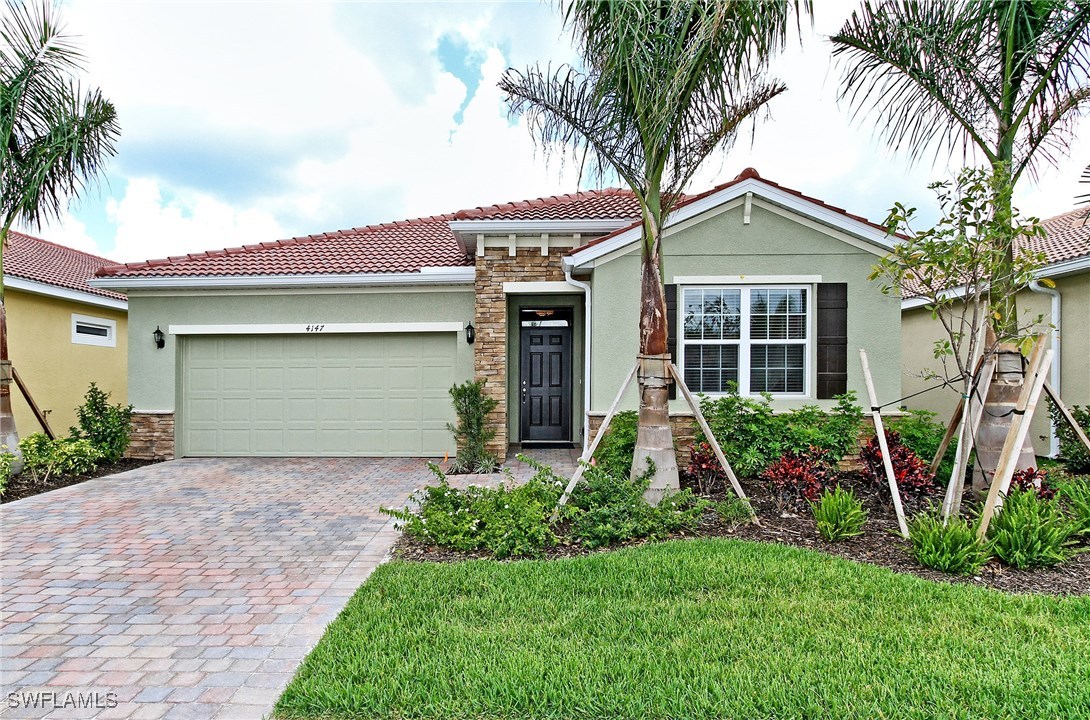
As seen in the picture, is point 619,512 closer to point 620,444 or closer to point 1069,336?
point 620,444

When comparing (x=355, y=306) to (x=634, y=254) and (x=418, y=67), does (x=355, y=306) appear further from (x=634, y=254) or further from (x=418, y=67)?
(x=634, y=254)

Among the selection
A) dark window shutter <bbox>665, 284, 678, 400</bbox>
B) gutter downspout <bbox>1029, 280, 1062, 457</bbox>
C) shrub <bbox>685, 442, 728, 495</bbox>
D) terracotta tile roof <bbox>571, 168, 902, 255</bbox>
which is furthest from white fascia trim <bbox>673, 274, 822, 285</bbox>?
gutter downspout <bbox>1029, 280, 1062, 457</bbox>

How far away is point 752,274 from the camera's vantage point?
8.25 metres

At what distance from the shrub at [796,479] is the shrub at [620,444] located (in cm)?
169

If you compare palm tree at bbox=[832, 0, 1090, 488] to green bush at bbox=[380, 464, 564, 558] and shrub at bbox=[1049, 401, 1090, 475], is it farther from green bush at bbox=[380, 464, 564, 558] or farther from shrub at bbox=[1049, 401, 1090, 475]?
green bush at bbox=[380, 464, 564, 558]

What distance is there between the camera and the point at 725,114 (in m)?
6.11

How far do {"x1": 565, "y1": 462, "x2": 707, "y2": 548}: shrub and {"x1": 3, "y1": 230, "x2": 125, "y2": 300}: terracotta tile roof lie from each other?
12.1m

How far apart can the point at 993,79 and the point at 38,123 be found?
1254cm

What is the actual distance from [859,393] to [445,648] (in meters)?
7.28

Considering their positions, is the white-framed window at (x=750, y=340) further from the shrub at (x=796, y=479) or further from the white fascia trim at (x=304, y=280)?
the white fascia trim at (x=304, y=280)

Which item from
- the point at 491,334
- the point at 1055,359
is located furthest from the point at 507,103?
the point at 1055,359

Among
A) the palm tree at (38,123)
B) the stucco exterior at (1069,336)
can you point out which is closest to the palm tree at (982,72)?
the stucco exterior at (1069,336)

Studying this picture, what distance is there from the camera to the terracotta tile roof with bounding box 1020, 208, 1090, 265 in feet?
29.0

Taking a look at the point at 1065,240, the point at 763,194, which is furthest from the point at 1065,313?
the point at 763,194
